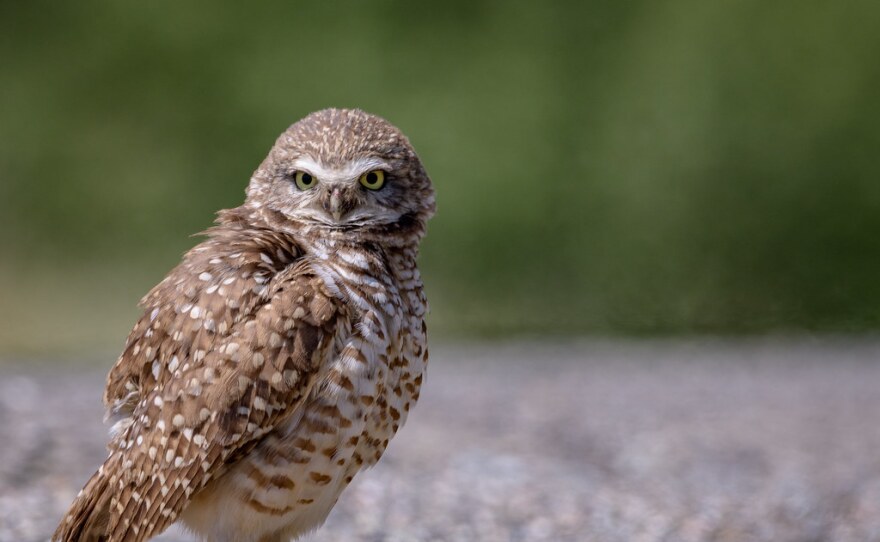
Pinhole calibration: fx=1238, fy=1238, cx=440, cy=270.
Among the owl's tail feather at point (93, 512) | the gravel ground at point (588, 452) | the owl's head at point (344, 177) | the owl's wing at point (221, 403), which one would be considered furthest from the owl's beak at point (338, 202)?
the gravel ground at point (588, 452)

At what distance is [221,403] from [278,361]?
0.65ft

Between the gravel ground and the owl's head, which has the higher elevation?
the owl's head

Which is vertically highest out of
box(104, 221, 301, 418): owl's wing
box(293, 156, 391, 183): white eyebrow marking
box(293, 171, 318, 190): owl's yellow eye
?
box(293, 156, 391, 183): white eyebrow marking

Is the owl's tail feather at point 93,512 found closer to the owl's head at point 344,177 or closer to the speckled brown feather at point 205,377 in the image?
the speckled brown feather at point 205,377

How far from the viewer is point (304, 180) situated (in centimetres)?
388

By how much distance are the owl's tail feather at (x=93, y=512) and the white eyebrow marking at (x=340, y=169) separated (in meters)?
1.04

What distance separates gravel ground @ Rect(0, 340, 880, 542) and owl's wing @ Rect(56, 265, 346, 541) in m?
1.27

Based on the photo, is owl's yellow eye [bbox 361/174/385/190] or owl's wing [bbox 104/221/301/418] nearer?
owl's wing [bbox 104/221/301/418]

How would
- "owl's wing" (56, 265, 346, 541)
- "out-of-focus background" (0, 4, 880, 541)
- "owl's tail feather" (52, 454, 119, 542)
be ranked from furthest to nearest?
"out-of-focus background" (0, 4, 880, 541), "owl's tail feather" (52, 454, 119, 542), "owl's wing" (56, 265, 346, 541)

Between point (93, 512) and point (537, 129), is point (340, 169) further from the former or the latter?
point (537, 129)

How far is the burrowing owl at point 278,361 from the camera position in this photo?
3.50 meters

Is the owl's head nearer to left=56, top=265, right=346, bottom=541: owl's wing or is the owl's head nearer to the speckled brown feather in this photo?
the speckled brown feather

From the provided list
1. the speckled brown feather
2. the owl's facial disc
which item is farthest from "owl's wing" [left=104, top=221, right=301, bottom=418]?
the owl's facial disc

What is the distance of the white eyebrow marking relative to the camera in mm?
3787
